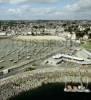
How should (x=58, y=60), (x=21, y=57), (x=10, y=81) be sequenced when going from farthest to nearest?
(x=21, y=57) → (x=58, y=60) → (x=10, y=81)

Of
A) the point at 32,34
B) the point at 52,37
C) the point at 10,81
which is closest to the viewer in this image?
the point at 10,81

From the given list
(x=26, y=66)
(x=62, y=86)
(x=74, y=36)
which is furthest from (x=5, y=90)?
(x=74, y=36)

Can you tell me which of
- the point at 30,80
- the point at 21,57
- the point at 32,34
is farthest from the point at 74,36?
the point at 30,80

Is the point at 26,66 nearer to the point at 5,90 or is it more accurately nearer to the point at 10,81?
the point at 10,81

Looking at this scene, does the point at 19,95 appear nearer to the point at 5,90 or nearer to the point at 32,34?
the point at 5,90

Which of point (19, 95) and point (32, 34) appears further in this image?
point (32, 34)

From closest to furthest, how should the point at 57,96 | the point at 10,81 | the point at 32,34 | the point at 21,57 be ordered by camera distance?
the point at 57,96 < the point at 10,81 < the point at 21,57 < the point at 32,34
